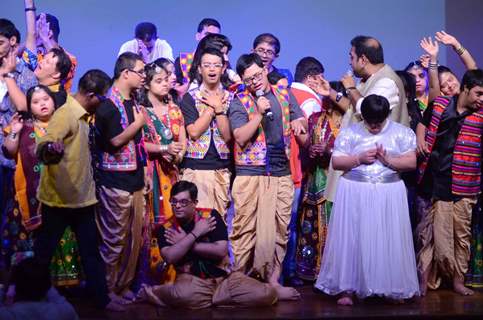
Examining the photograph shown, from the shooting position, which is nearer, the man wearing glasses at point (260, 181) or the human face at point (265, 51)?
the man wearing glasses at point (260, 181)

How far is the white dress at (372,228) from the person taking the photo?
461 cm

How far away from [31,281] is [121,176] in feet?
5.11

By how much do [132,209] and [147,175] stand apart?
0.27 metres

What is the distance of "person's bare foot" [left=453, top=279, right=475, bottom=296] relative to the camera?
16.4ft

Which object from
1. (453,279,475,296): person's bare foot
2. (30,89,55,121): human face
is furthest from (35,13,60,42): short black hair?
(453,279,475,296): person's bare foot

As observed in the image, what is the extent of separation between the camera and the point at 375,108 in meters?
4.58

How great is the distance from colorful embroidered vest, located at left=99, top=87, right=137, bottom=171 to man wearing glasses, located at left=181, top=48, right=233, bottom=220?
397mm

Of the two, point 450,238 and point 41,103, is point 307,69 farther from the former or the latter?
point 41,103

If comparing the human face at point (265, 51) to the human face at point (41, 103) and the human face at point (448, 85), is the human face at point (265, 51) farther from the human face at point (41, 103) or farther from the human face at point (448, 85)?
the human face at point (41, 103)

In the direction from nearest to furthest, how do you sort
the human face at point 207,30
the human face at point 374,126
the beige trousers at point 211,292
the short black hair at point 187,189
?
1. the short black hair at point 187,189
2. the beige trousers at point 211,292
3. the human face at point 374,126
4. the human face at point 207,30

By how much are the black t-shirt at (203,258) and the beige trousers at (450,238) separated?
1378 mm

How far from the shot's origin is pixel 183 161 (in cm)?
497

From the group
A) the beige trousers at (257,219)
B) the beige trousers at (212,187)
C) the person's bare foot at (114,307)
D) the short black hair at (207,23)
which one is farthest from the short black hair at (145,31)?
the person's bare foot at (114,307)

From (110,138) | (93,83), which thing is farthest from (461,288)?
(93,83)
